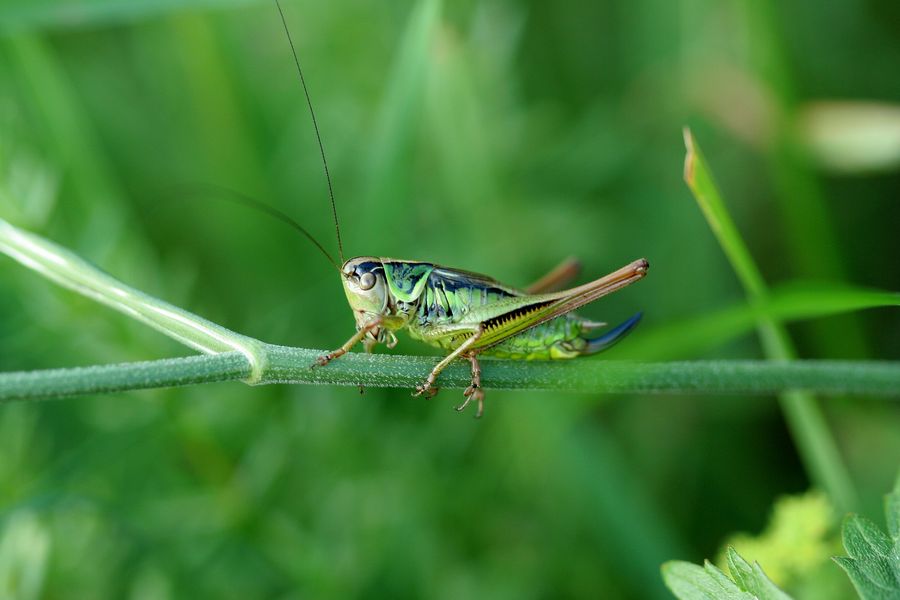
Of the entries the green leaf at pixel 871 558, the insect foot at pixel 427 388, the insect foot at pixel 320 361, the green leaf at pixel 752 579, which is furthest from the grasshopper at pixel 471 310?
the green leaf at pixel 871 558

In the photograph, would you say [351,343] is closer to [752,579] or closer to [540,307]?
[540,307]

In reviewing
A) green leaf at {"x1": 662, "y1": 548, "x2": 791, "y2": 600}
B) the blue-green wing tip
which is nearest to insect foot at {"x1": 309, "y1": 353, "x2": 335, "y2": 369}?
green leaf at {"x1": 662, "y1": 548, "x2": 791, "y2": 600}

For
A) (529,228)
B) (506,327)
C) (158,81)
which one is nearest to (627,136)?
(529,228)

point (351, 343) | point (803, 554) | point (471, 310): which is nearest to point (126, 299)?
point (351, 343)

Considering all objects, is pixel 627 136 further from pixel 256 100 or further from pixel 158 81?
pixel 158 81

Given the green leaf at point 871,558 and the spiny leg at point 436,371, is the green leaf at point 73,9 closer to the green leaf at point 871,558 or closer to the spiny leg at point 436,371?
the spiny leg at point 436,371

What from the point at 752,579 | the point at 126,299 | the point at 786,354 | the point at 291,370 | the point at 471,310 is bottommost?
the point at 752,579
